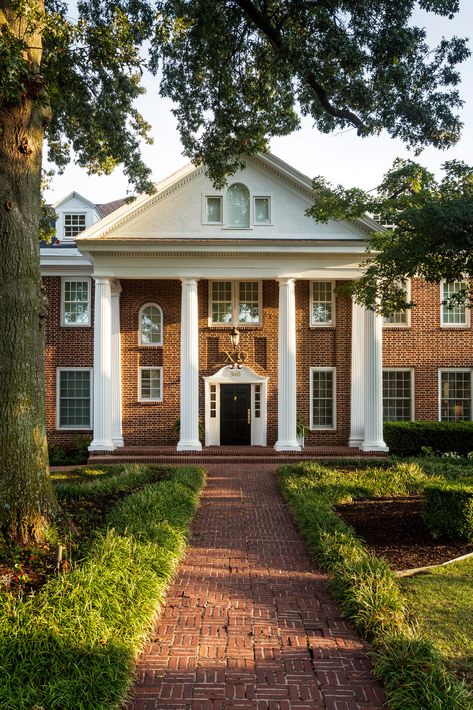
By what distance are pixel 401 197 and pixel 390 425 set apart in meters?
10.6

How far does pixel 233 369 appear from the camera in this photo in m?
20.5

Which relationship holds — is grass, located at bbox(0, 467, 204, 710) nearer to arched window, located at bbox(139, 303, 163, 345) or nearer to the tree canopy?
the tree canopy

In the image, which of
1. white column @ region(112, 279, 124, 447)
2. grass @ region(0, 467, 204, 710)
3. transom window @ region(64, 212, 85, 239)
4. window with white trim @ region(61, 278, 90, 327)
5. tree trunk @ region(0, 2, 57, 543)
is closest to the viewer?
grass @ region(0, 467, 204, 710)

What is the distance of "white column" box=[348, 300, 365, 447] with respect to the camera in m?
20.3

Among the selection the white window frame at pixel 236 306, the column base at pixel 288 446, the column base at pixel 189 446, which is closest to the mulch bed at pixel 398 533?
the column base at pixel 288 446

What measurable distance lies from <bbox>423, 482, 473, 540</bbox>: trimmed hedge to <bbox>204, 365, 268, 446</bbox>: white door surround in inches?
457

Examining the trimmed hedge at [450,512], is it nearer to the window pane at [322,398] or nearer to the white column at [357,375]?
the white column at [357,375]

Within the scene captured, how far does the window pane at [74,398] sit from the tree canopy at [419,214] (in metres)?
12.4

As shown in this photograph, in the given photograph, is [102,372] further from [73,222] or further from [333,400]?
[333,400]

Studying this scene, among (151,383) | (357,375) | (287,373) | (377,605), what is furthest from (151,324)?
(377,605)

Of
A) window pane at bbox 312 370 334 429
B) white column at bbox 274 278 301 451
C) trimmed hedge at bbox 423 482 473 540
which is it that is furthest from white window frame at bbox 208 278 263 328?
trimmed hedge at bbox 423 482 473 540

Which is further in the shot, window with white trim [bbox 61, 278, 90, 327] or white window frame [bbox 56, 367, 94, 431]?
window with white trim [bbox 61, 278, 90, 327]

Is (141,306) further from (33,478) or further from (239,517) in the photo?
(33,478)

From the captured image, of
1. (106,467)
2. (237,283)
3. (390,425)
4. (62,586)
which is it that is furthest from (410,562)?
(237,283)
